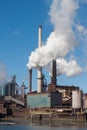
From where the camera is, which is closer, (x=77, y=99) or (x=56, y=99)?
(x=77, y=99)

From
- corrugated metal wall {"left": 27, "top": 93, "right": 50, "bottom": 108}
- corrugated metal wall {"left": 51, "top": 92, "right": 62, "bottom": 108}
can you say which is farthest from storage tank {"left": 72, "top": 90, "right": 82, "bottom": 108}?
corrugated metal wall {"left": 27, "top": 93, "right": 50, "bottom": 108}

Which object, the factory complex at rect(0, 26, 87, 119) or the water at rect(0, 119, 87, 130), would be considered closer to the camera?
the water at rect(0, 119, 87, 130)

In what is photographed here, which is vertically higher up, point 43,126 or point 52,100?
point 52,100

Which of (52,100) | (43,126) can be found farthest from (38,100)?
(43,126)

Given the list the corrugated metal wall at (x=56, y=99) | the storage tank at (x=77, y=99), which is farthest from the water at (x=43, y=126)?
the corrugated metal wall at (x=56, y=99)

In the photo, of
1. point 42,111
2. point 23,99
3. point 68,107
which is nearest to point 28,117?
point 42,111

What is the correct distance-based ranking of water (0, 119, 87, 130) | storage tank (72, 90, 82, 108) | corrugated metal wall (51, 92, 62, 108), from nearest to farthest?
water (0, 119, 87, 130), storage tank (72, 90, 82, 108), corrugated metal wall (51, 92, 62, 108)

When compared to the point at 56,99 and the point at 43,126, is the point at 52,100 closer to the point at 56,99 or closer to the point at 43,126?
the point at 56,99

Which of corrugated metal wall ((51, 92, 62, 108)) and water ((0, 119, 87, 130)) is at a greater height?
corrugated metal wall ((51, 92, 62, 108))

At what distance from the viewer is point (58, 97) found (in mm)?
141250

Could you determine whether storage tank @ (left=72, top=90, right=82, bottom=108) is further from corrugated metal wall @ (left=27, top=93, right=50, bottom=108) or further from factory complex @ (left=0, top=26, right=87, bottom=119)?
corrugated metal wall @ (left=27, top=93, right=50, bottom=108)

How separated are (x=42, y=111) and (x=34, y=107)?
10.1 metres

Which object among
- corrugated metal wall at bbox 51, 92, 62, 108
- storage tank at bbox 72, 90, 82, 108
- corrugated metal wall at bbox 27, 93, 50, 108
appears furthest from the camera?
corrugated metal wall at bbox 27, 93, 50, 108

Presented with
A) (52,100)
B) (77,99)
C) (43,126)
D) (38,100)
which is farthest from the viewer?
(38,100)
